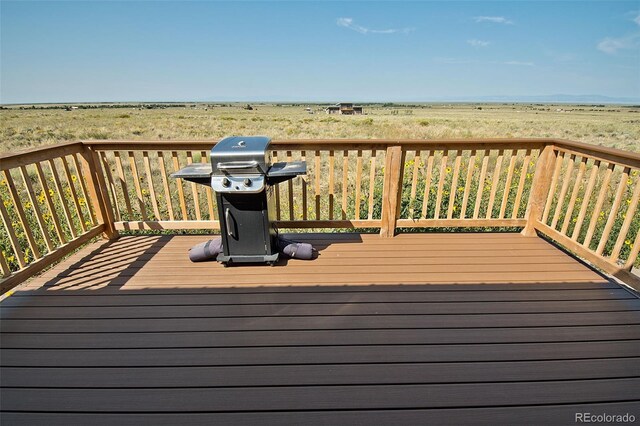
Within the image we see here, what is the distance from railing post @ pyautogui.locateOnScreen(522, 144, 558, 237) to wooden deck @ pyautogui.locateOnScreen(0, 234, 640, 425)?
0.52 metres

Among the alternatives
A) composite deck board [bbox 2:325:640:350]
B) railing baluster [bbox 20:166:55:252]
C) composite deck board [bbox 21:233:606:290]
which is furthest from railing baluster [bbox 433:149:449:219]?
railing baluster [bbox 20:166:55:252]

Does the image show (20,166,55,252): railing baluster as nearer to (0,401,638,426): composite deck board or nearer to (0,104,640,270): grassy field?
(0,104,640,270): grassy field

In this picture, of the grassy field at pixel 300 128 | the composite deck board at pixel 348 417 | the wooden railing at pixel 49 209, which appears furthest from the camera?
the grassy field at pixel 300 128

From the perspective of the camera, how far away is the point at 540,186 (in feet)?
9.90

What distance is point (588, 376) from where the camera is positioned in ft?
4.85

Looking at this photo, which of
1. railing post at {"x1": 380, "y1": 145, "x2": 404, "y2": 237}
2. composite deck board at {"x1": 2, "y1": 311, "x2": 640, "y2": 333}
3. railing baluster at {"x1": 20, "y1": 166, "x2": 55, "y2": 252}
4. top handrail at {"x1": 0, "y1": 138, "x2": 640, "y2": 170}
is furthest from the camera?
railing post at {"x1": 380, "y1": 145, "x2": 404, "y2": 237}

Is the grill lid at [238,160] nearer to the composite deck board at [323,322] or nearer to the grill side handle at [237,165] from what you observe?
the grill side handle at [237,165]

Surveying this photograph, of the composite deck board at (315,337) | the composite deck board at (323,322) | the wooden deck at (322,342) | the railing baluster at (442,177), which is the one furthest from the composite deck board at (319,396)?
the railing baluster at (442,177)

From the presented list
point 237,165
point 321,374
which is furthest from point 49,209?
point 321,374

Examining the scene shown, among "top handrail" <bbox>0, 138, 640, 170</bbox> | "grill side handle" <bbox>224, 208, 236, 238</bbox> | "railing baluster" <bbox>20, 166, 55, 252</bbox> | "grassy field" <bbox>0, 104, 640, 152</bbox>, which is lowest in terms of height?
"grassy field" <bbox>0, 104, 640, 152</bbox>

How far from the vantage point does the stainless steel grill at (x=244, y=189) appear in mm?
2236

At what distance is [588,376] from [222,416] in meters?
1.70

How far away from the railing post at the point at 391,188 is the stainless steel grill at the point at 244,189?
865 mm

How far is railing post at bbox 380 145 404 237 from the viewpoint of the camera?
2.84 m
